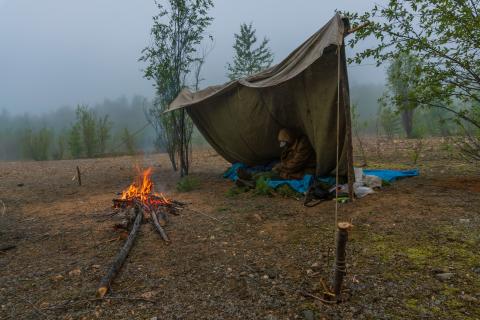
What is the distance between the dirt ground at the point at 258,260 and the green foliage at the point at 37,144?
605 inches

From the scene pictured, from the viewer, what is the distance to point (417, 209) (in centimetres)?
367

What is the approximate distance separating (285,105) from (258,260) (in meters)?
3.27

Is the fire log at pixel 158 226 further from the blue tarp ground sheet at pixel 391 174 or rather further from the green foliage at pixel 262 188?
the blue tarp ground sheet at pixel 391 174

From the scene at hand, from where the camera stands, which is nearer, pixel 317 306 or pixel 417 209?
pixel 317 306

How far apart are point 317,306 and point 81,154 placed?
17.8m

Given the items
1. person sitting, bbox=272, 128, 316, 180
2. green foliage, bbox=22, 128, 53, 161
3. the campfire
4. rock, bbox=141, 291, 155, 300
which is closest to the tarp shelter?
person sitting, bbox=272, 128, 316, 180

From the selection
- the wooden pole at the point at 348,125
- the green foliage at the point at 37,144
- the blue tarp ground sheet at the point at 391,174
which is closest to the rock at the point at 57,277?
the wooden pole at the point at 348,125

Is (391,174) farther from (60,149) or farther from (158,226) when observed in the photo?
(60,149)

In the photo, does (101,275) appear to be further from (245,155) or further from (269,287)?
(245,155)

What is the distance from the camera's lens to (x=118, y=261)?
271 cm

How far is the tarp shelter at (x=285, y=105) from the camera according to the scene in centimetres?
409

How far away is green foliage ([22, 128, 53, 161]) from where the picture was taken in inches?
707

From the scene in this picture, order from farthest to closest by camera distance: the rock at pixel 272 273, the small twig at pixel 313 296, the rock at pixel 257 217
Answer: the rock at pixel 257 217 → the rock at pixel 272 273 → the small twig at pixel 313 296

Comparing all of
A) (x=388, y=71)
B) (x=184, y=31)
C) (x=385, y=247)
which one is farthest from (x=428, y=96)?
(x=388, y=71)
